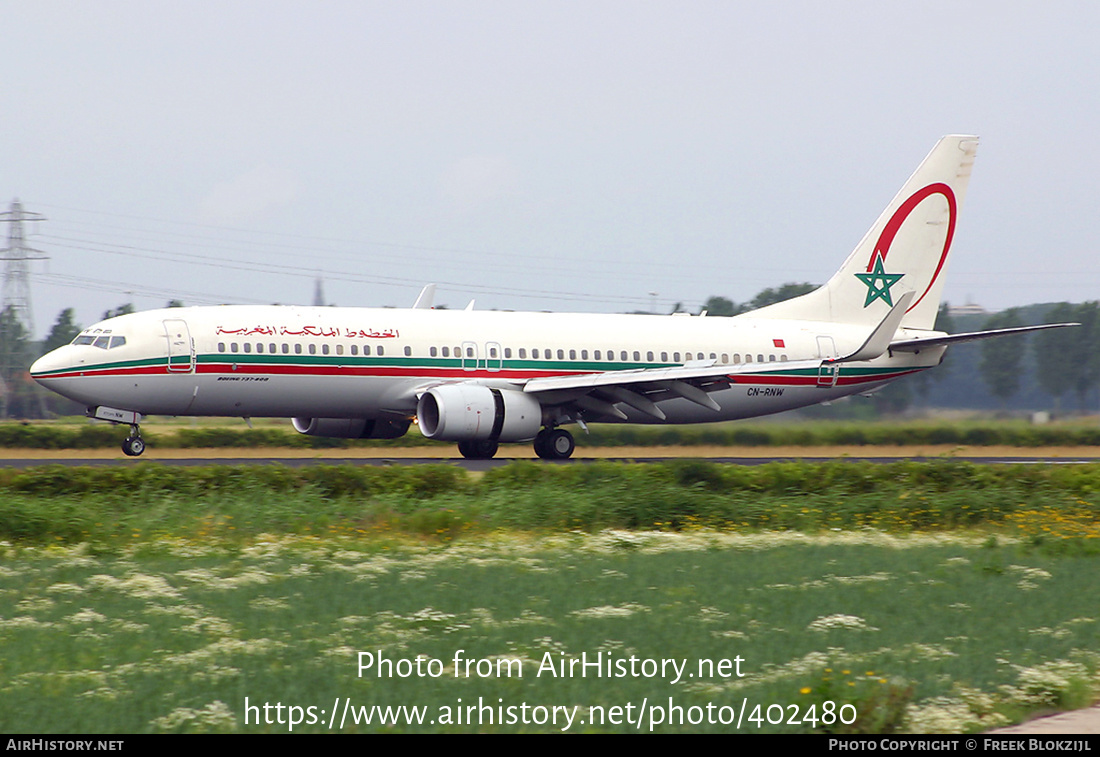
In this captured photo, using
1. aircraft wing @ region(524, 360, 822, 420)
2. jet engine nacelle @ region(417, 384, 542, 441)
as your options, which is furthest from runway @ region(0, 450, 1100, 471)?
aircraft wing @ region(524, 360, 822, 420)

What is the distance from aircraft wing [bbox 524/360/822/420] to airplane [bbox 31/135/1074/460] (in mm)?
58

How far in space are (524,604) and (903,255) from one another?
30431mm

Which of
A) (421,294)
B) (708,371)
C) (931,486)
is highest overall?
(421,294)

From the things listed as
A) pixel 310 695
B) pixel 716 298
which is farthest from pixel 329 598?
pixel 716 298

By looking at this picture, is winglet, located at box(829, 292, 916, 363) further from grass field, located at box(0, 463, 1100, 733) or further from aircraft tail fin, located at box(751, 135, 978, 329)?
grass field, located at box(0, 463, 1100, 733)

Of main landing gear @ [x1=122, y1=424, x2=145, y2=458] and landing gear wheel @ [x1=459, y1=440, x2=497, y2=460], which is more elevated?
main landing gear @ [x1=122, y1=424, x2=145, y2=458]

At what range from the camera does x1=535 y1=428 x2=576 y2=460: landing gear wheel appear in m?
33.0

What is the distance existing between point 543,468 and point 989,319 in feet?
134

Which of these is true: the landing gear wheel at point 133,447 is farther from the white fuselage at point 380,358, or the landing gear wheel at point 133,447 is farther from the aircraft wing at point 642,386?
the aircraft wing at point 642,386

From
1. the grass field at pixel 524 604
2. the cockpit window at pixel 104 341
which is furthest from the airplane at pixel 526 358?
the grass field at pixel 524 604

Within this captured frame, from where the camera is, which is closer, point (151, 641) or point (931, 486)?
point (151, 641)

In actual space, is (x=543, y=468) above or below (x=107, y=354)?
below

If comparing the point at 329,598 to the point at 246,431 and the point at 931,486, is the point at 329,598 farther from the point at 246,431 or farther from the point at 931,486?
the point at 246,431

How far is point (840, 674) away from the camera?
9305 mm
